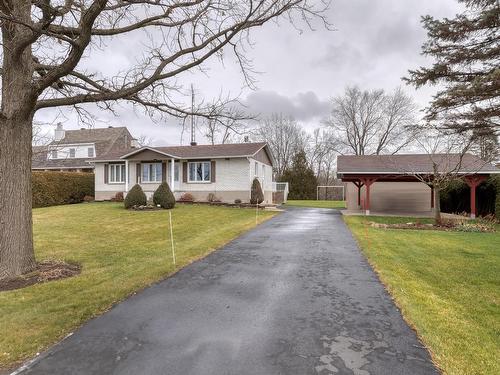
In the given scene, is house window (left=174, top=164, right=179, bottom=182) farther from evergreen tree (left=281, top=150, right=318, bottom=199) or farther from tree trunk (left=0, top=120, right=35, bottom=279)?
tree trunk (left=0, top=120, right=35, bottom=279)

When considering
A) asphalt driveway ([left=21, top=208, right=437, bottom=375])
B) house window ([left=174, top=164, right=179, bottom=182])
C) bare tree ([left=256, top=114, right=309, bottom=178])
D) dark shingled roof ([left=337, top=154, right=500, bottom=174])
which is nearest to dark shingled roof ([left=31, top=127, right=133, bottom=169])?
house window ([left=174, top=164, right=179, bottom=182])

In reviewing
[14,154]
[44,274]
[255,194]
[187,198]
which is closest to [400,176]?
[255,194]

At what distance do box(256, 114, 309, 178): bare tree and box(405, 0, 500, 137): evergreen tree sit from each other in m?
39.8

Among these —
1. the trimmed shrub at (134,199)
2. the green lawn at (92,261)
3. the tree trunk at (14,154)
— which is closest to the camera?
the green lawn at (92,261)

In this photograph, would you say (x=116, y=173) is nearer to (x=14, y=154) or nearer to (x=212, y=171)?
(x=212, y=171)

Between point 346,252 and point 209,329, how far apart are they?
599 centimetres

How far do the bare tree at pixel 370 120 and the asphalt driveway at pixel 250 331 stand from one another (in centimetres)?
4318

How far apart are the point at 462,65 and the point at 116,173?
81.5 feet

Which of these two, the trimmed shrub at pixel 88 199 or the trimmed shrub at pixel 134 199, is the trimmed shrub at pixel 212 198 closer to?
the trimmed shrub at pixel 134 199

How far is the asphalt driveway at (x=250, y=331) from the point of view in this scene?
3.37 m

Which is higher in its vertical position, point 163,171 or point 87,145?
point 87,145

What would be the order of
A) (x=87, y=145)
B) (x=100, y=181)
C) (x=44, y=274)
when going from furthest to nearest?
1. (x=87, y=145)
2. (x=100, y=181)
3. (x=44, y=274)

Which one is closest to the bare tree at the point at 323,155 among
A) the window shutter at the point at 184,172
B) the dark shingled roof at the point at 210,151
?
the dark shingled roof at the point at 210,151

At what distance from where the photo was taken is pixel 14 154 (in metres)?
6.60
